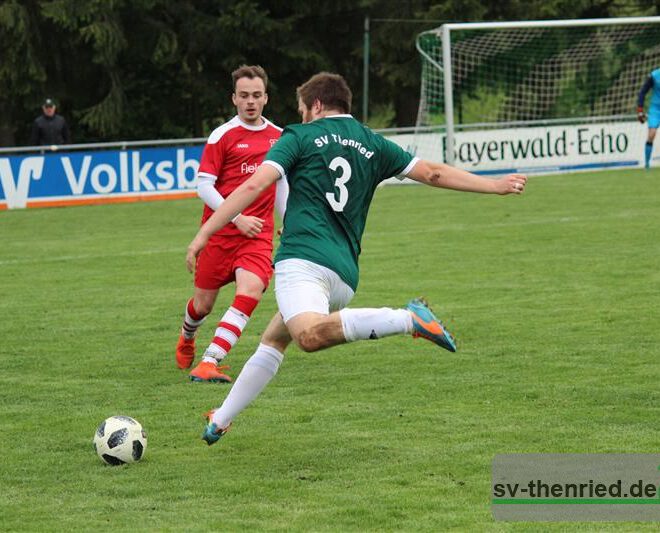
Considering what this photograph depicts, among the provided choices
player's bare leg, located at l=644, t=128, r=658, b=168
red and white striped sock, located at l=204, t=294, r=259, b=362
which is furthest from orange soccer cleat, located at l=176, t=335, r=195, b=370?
player's bare leg, located at l=644, t=128, r=658, b=168

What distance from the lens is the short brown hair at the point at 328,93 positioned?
638 cm

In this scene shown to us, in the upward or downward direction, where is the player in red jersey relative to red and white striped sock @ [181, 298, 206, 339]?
upward

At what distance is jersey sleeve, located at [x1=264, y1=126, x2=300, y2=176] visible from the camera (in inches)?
244

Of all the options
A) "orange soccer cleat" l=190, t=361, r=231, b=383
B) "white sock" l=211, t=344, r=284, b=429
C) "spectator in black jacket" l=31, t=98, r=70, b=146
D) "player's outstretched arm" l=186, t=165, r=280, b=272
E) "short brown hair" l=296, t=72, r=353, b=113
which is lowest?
"spectator in black jacket" l=31, t=98, r=70, b=146

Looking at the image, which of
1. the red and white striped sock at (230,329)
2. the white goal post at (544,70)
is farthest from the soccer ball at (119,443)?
the white goal post at (544,70)

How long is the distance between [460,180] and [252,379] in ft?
4.78

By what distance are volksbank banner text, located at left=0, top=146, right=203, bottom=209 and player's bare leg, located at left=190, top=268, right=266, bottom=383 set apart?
45.2 feet

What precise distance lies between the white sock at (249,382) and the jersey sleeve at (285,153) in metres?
0.93

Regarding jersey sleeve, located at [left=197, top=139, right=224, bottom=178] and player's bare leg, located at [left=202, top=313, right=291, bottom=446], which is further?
jersey sleeve, located at [left=197, top=139, right=224, bottom=178]

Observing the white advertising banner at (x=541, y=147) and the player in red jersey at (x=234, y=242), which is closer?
the player in red jersey at (x=234, y=242)

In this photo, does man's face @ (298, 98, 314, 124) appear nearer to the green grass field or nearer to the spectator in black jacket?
the green grass field

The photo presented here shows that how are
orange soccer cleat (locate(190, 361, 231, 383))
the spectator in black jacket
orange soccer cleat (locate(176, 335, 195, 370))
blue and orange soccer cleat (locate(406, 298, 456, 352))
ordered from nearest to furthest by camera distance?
1. blue and orange soccer cleat (locate(406, 298, 456, 352))
2. orange soccer cleat (locate(190, 361, 231, 383))
3. orange soccer cleat (locate(176, 335, 195, 370))
4. the spectator in black jacket

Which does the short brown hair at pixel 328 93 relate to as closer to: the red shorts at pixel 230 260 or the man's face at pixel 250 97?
the man's face at pixel 250 97

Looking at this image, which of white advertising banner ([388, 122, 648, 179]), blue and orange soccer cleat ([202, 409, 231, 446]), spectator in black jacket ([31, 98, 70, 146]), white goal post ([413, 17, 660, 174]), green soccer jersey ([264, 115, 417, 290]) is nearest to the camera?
green soccer jersey ([264, 115, 417, 290])
